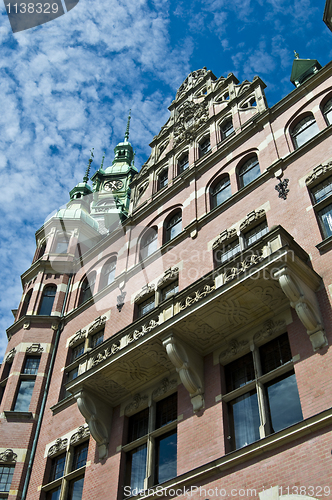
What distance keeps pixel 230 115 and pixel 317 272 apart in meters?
12.6

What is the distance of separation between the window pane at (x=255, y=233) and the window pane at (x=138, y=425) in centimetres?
671

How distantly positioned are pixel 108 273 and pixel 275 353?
12.9 metres

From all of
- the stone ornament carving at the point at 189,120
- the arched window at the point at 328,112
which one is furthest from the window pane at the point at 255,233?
the stone ornament carving at the point at 189,120

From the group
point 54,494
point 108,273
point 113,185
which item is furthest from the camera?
point 113,185

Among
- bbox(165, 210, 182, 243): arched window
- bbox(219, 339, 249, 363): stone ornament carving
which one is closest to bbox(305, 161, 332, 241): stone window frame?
bbox(219, 339, 249, 363): stone ornament carving

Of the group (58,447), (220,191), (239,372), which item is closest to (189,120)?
(220,191)

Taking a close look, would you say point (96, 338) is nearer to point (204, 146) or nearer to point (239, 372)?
point (239, 372)

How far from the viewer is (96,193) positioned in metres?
61.7

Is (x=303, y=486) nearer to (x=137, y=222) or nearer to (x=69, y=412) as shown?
(x=69, y=412)

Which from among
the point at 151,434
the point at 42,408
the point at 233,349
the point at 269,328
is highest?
the point at 42,408

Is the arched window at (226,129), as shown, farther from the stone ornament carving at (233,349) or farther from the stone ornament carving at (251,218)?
the stone ornament carving at (233,349)

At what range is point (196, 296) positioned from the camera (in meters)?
16.2

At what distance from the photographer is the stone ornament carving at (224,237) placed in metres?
19.2

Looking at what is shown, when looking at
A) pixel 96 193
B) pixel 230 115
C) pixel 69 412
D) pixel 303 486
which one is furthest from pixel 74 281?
pixel 96 193
